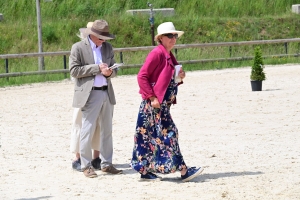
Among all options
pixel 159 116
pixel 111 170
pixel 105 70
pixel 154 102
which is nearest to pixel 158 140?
pixel 159 116

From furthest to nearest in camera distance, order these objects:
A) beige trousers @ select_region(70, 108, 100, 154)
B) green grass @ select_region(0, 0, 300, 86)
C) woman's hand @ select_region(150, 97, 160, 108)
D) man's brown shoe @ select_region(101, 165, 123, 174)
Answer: green grass @ select_region(0, 0, 300, 86)
beige trousers @ select_region(70, 108, 100, 154)
man's brown shoe @ select_region(101, 165, 123, 174)
woman's hand @ select_region(150, 97, 160, 108)

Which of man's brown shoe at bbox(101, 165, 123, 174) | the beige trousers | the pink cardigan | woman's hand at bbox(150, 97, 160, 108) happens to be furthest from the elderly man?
woman's hand at bbox(150, 97, 160, 108)

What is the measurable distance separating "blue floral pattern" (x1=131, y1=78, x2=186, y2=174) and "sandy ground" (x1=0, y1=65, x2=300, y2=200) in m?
0.20

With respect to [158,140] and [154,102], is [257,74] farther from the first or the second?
[154,102]

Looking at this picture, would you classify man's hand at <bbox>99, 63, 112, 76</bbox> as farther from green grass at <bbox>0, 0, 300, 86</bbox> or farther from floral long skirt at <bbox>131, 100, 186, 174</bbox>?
green grass at <bbox>0, 0, 300, 86</bbox>

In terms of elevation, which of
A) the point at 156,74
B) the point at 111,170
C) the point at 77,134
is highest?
the point at 156,74

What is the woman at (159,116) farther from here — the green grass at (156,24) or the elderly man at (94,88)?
the green grass at (156,24)

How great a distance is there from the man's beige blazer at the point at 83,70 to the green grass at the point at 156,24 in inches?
664

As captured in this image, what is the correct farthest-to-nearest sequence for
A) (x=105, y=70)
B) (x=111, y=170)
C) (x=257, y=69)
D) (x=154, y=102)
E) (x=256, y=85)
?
(x=257, y=69)
(x=256, y=85)
(x=111, y=170)
(x=105, y=70)
(x=154, y=102)

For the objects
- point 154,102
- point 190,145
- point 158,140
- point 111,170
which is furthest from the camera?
point 190,145

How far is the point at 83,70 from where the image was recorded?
32.6ft

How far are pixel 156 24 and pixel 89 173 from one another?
24.7 m

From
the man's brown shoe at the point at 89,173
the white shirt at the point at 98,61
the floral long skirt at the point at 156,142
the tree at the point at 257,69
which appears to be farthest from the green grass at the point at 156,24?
the floral long skirt at the point at 156,142

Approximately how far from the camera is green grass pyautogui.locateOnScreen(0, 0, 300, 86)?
29219 millimetres
